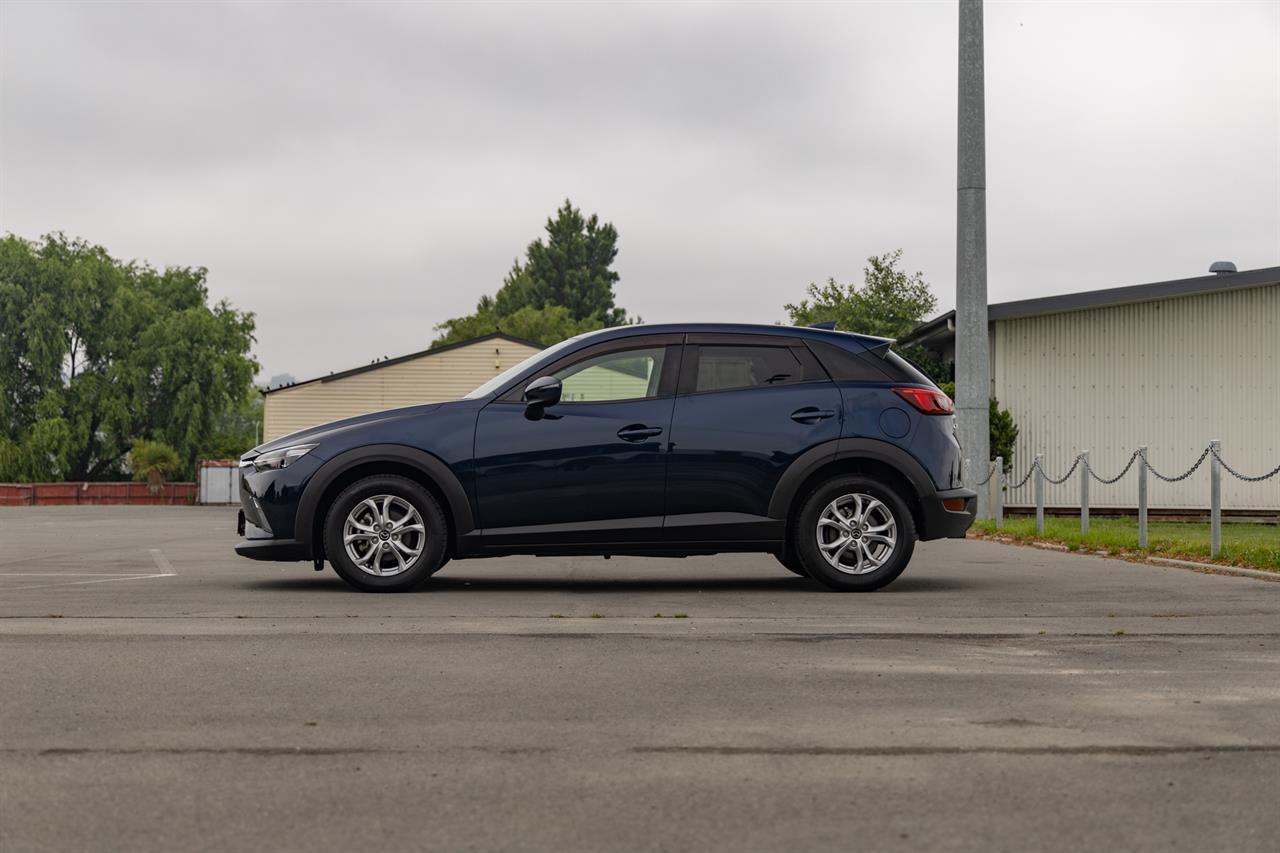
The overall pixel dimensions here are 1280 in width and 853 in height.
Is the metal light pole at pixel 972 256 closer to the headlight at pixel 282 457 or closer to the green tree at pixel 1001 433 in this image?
the green tree at pixel 1001 433

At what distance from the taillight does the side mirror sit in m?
2.24

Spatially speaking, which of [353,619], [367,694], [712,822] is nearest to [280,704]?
[367,694]

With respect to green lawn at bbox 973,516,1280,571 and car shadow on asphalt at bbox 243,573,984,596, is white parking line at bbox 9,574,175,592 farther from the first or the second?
green lawn at bbox 973,516,1280,571

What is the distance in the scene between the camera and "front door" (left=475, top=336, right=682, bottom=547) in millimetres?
9945

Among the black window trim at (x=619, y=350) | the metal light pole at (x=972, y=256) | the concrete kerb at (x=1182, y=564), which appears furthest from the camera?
the metal light pole at (x=972, y=256)

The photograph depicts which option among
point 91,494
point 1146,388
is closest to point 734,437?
point 1146,388

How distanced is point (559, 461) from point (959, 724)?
5097 mm

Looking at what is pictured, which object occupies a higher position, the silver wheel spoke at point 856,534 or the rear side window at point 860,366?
the rear side window at point 860,366

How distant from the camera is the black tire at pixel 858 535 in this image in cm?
1015

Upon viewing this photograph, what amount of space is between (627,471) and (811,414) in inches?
49.1

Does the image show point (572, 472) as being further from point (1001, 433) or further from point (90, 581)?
point (1001, 433)

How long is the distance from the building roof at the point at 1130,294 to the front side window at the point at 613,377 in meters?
17.2

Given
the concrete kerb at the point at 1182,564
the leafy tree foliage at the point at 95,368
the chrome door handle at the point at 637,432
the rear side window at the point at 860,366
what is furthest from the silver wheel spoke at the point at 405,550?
the leafy tree foliage at the point at 95,368

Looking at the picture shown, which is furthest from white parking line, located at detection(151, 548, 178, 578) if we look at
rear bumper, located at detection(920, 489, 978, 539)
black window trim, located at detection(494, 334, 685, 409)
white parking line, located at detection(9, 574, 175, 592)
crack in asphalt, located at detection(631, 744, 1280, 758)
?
crack in asphalt, located at detection(631, 744, 1280, 758)
